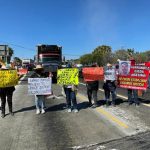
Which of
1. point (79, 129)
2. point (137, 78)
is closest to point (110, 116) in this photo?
point (79, 129)

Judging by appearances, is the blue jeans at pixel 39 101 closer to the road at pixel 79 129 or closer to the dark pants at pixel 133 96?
the road at pixel 79 129

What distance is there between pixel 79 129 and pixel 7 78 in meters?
3.63

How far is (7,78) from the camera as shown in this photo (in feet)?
39.9

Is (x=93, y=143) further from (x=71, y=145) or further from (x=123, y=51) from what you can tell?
(x=123, y=51)

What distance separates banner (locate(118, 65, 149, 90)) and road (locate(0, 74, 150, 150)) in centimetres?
115

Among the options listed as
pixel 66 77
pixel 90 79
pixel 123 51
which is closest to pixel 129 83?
pixel 90 79

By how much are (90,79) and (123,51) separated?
301ft

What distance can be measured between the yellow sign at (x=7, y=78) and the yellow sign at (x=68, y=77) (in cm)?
163

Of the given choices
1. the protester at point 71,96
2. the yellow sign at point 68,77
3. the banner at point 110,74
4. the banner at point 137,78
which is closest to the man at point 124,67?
Answer: the banner at point 137,78

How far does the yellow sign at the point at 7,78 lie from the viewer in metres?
12.1

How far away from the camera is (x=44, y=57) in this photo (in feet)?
115

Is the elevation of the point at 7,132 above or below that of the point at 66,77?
below

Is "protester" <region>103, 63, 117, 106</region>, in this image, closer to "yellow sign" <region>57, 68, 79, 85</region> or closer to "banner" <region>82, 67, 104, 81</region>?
"banner" <region>82, 67, 104, 81</region>

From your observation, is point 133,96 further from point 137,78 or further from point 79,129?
point 79,129
